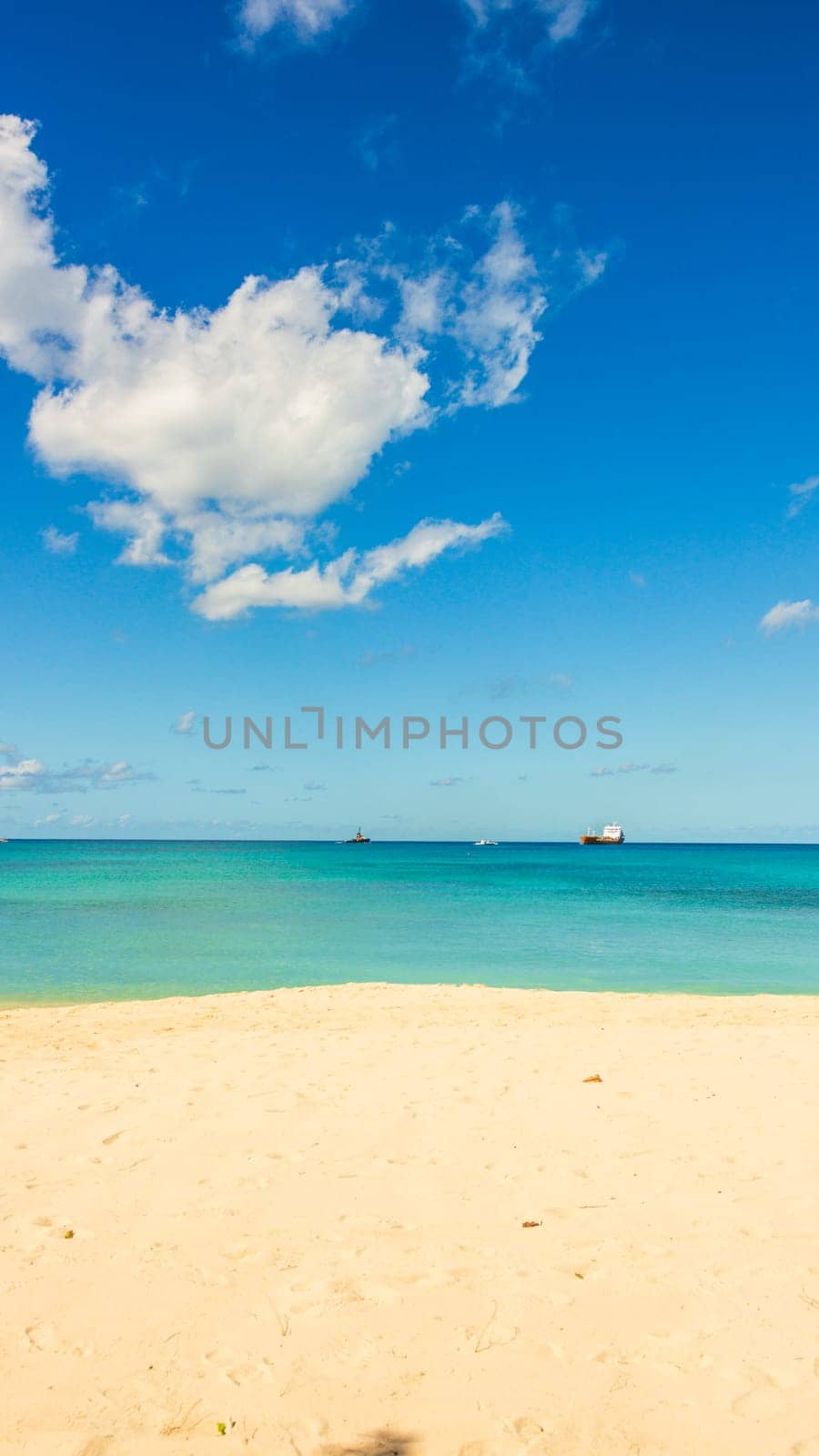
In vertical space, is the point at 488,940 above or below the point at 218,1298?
below

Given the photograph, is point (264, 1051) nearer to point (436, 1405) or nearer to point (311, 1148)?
point (311, 1148)

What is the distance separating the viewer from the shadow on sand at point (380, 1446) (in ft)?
11.4

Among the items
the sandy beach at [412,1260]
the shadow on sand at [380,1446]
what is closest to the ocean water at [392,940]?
the sandy beach at [412,1260]

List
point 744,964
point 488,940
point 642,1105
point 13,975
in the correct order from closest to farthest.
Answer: point 642,1105 → point 13,975 → point 744,964 → point 488,940

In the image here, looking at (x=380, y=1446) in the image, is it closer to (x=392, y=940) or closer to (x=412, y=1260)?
(x=412, y=1260)

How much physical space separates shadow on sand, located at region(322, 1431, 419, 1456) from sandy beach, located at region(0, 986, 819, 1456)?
0.01 meters

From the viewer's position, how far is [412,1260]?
4.98 m

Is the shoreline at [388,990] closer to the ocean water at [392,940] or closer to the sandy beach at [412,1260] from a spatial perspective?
the ocean water at [392,940]

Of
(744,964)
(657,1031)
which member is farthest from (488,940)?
(657,1031)

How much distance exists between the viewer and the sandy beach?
3.69 metres

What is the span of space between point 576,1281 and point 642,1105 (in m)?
3.44

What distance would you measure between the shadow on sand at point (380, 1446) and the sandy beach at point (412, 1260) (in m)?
0.01

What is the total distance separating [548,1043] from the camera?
1093 cm

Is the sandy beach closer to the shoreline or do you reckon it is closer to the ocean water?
the shoreline
